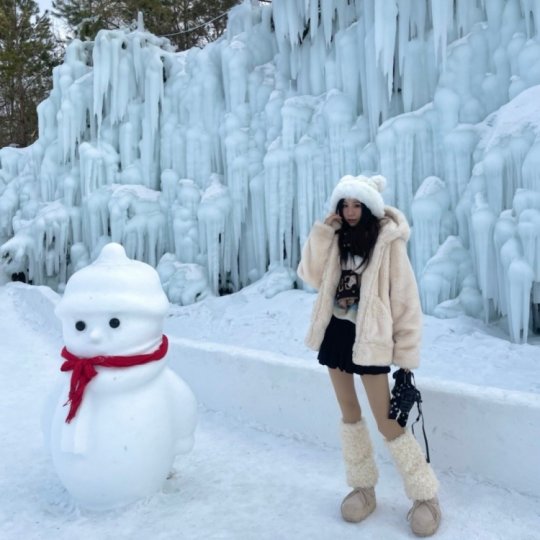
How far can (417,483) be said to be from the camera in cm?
219

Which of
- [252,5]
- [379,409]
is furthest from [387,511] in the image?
[252,5]

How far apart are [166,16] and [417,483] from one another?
15.5 metres

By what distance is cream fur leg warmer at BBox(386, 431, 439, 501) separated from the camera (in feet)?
7.20

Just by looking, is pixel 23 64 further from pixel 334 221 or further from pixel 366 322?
pixel 366 322

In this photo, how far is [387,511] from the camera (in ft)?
7.79

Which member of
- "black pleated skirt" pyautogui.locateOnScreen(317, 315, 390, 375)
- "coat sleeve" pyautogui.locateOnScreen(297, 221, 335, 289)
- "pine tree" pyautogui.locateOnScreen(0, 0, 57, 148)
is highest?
"pine tree" pyautogui.locateOnScreen(0, 0, 57, 148)

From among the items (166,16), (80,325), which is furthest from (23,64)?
(80,325)

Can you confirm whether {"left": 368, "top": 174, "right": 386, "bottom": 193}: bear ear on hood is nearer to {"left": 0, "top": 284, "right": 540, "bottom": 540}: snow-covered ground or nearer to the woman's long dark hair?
the woman's long dark hair

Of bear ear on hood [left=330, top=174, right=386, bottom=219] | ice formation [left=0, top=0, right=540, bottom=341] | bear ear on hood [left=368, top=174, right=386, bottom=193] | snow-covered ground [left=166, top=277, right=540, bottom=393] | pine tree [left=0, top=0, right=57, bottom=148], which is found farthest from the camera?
pine tree [left=0, top=0, right=57, bottom=148]

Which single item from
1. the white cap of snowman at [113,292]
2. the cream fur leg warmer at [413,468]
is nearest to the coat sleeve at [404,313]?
the cream fur leg warmer at [413,468]

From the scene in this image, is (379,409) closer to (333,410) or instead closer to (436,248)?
(333,410)

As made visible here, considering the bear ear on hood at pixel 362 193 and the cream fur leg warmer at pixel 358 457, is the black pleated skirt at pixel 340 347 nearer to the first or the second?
the cream fur leg warmer at pixel 358 457

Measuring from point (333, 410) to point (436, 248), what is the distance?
3398 millimetres

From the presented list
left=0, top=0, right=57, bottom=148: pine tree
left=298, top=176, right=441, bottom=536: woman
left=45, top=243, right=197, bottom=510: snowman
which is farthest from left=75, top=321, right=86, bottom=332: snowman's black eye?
left=0, top=0, right=57, bottom=148: pine tree
